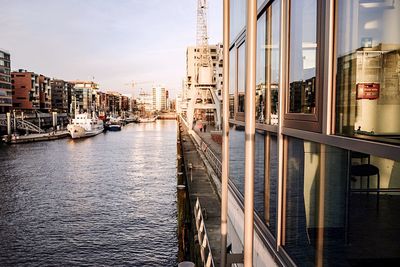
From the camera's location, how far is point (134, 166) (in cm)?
4138

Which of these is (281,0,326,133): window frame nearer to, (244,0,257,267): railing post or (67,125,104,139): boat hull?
(244,0,257,267): railing post

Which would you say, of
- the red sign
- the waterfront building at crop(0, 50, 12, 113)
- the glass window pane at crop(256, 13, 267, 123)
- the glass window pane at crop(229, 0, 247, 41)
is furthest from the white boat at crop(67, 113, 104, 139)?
the red sign

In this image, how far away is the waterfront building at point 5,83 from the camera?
89000 millimetres

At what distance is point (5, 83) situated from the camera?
299 feet

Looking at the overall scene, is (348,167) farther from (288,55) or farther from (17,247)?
Result: (17,247)

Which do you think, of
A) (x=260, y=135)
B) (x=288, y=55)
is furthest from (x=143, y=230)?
(x=288, y=55)

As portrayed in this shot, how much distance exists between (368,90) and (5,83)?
336ft

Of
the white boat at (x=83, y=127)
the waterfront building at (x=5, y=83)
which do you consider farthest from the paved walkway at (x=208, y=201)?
the waterfront building at (x=5, y=83)

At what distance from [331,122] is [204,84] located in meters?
59.8

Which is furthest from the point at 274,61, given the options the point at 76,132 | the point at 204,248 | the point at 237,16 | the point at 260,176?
the point at 76,132

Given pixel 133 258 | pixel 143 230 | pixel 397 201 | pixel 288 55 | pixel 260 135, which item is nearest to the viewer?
pixel 397 201

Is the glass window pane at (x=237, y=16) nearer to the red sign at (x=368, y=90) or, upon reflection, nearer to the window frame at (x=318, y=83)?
the window frame at (x=318, y=83)

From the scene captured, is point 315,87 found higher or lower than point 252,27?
lower

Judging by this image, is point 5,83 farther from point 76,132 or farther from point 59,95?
point 59,95
